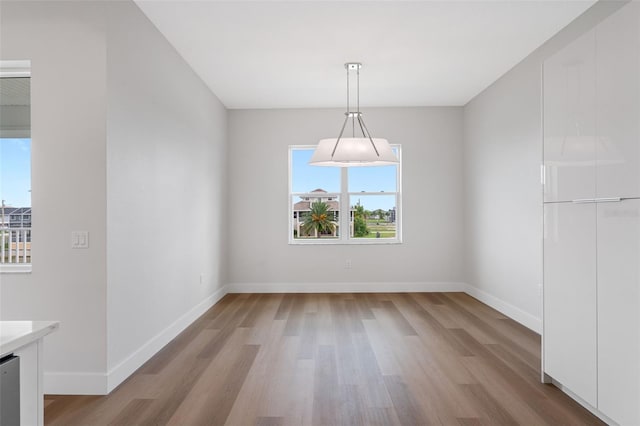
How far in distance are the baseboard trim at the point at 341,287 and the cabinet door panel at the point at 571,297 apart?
339cm

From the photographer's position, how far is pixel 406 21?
345 cm

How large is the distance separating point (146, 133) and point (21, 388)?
8.49 feet

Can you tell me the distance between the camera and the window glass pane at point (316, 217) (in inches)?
253

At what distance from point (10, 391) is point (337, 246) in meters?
5.36

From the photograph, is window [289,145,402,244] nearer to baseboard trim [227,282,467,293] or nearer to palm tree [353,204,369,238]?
palm tree [353,204,369,238]

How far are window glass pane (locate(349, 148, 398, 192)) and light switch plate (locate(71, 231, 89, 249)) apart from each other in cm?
426

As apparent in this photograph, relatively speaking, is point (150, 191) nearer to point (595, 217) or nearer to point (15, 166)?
point (15, 166)

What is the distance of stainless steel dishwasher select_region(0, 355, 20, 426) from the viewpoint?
1.07 metres

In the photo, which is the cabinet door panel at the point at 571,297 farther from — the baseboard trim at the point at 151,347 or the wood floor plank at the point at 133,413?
the baseboard trim at the point at 151,347

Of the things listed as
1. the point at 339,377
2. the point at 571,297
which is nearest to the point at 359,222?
the point at 339,377

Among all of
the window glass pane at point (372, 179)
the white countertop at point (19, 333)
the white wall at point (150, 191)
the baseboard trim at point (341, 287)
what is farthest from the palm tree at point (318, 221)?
the white countertop at point (19, 333)

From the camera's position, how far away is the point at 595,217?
237 centimetres

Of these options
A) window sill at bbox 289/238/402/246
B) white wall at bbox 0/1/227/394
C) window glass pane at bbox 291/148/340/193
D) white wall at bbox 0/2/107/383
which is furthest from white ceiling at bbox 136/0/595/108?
window sill at bbox 289/238/402/246

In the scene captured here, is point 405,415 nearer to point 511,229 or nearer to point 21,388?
point 21,388
